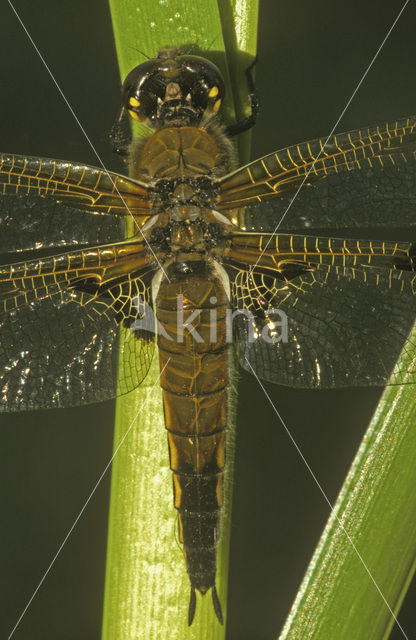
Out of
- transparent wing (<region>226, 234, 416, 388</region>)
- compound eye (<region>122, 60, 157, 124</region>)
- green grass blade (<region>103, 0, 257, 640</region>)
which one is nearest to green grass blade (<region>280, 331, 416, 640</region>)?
green grass blade (<region>103, 0, 257, 640</region>)

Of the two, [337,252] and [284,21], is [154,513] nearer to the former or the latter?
[337,252]

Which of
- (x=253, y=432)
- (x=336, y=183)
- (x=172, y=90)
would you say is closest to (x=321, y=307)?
(x=336, y=183)

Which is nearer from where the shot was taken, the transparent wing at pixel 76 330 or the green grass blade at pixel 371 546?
the green grass blade at pixel 371 546

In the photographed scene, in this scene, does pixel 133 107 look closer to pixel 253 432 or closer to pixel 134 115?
pixel 134 115

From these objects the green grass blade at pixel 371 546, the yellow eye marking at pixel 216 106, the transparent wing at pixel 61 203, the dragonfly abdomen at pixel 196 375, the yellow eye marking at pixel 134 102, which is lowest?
the green grass blade at pixel 371 546

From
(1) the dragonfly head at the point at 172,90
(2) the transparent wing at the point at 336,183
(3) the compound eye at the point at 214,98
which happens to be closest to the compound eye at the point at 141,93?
(1) the dragonfly head at the point at 172,90

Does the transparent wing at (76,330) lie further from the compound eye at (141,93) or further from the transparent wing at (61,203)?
the compound eye at (141,93)
